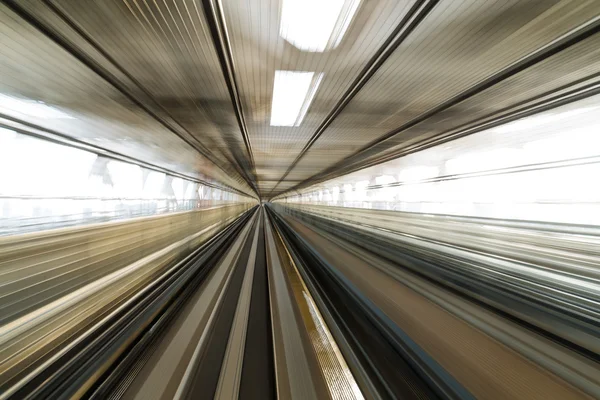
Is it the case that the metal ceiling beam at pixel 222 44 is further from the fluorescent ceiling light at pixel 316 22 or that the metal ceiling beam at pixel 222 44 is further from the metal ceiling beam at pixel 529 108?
the metal ceiling beam at pixel 529 108

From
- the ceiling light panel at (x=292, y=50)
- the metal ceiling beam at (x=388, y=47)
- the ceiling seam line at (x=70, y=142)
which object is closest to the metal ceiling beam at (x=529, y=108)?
the metal ceiling beam at (x=388, y=47)

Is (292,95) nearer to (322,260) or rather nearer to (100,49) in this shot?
(100,49)

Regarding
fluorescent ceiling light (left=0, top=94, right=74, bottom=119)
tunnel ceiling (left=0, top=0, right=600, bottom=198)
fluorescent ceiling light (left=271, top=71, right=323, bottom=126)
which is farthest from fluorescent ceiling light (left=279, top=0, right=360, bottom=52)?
fluorescent ceiling light (left=0, top=94, right=74, bottom=119)

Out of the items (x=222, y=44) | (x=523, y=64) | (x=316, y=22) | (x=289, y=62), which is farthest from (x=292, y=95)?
(x=523, y=64)

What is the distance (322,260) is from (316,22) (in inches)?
213

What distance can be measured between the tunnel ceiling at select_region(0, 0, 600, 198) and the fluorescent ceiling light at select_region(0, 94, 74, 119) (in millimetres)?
62

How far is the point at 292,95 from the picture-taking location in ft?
15.3

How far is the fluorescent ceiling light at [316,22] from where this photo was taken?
99.7 inches

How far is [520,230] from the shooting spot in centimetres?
580

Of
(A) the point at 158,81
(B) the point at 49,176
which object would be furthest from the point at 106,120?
(A) the point at 158,81

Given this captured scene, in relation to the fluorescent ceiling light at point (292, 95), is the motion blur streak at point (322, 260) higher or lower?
lower

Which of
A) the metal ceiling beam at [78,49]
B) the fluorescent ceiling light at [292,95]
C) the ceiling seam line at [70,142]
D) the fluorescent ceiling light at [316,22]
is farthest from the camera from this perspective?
the fluorescent ceiling light at [292,95]

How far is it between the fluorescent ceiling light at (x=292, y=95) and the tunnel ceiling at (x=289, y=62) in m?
0.03

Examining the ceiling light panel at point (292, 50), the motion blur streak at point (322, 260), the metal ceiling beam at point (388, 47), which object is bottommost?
the motion blur streak at point (322, 260)
